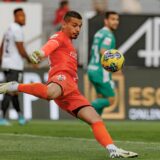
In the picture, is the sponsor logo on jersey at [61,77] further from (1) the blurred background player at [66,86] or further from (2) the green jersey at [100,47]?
(2) the green jersey at [100,47]

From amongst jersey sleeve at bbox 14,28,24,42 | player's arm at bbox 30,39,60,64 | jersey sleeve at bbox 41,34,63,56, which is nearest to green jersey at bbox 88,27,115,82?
jersey sleeve at bbox 14,28,24,42

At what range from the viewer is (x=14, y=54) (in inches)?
632

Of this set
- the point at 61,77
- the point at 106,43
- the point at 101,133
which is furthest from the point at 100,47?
the point at 101,133

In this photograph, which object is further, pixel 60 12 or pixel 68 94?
pixel 60 12

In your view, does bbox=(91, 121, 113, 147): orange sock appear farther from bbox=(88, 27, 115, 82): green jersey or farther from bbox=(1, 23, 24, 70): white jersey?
bbox=(1, 23, 24, 70): white jersey

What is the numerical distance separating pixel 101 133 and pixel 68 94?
2.23 feet

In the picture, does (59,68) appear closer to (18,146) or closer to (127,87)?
(18,146)

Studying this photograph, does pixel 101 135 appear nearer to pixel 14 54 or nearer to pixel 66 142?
pixel 66 142

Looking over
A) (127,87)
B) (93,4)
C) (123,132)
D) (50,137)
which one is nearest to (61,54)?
(50,137)

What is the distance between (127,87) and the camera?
18.7m

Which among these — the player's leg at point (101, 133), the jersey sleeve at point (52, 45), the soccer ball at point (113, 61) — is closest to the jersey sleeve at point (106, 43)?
the soccer ball at point (113, 61)

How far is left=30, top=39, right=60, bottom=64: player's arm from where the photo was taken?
29.7ft

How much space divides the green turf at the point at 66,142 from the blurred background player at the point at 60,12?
6.14m

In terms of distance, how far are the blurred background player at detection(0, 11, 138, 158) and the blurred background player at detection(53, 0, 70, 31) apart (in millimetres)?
11125
